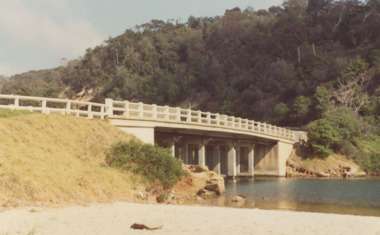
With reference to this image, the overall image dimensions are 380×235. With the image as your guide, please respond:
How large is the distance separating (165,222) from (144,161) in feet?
29.6

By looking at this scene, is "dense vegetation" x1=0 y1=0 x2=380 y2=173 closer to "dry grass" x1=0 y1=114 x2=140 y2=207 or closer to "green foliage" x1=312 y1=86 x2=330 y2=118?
"green foliage" x1=312 y1=86 x2=330 y2=118

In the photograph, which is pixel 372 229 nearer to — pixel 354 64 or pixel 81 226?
pixel 81 226

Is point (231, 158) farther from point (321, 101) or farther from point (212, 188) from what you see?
point (321, 101)

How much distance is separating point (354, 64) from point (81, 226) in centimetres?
7265

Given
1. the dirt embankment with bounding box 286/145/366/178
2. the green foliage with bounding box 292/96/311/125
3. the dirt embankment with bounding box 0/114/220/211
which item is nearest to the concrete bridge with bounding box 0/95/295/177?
the dirt embankment with bounding box 286/145/366/178

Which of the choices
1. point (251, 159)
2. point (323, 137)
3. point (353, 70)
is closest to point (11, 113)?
point (251, 159)

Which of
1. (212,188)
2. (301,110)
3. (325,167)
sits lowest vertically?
(212,188)

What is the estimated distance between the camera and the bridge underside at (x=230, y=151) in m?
39.0

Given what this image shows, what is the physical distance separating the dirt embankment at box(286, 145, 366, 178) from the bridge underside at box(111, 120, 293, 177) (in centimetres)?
142

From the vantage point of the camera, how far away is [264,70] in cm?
9925

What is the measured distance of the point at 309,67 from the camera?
87.4 m

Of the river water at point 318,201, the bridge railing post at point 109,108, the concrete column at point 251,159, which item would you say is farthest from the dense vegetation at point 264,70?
the bridge railing post at point 109,108

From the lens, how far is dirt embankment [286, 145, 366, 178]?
4795 cm

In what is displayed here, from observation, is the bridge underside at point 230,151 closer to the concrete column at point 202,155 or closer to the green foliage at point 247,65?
the concrete column at point 202,155
